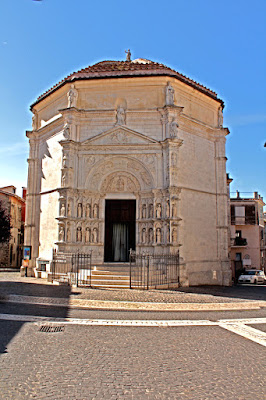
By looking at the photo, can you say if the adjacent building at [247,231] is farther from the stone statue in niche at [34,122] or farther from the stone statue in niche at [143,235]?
the stone statue in niche at [34,122]

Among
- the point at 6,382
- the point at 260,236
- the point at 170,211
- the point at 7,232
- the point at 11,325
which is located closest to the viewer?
the point at 6,382

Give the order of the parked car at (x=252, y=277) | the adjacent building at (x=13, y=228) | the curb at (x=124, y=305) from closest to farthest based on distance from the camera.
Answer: the curb at (x=124, y=305) < the parked car at (x=252, y=277) < the adjacent building at (x=13, y=228)

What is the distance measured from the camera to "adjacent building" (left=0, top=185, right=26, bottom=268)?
101ft

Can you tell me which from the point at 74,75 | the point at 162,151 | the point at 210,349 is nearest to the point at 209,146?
the point at 162,151

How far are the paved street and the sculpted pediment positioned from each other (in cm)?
972

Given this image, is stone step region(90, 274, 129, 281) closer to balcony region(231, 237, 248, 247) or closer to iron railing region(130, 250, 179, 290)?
iron railing region(130, 250, 179, 290)

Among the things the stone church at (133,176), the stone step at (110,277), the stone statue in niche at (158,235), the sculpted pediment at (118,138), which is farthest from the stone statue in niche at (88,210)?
the stone step at (110,277)

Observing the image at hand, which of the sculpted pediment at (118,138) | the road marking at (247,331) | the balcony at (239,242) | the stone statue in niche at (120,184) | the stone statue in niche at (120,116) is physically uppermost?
the stone statue in niche at (120,116)

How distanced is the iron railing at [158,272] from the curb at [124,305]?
341cm

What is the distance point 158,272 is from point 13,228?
72.0 ft

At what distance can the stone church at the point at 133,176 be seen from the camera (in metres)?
15.9

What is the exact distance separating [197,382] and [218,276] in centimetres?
1395

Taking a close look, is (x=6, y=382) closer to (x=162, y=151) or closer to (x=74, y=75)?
(x=162, y=151)

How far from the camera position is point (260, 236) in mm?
37438
